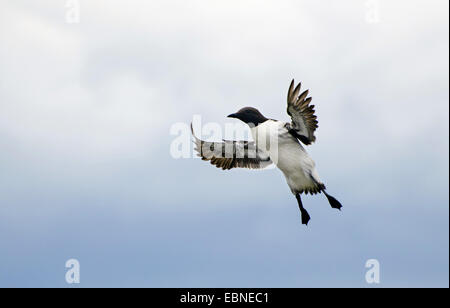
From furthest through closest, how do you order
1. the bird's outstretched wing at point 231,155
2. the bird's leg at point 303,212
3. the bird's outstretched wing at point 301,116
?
1. the bird's outstretched wing at point 231,155
2. the bird's leg at point 303,212
3. the bird's outstretched wing at point 301,116

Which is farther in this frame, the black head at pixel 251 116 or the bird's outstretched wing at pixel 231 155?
the bird's outstretched wing at pixel 231 155

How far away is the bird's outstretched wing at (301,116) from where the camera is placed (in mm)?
14734

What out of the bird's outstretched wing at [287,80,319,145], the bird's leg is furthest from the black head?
the bird's leg

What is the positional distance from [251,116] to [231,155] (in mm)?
1969

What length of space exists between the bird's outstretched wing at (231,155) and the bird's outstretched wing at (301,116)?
6.93ft

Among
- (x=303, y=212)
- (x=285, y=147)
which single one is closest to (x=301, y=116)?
(x=285, y=147)

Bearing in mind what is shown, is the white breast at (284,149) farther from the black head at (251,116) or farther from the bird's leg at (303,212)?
the bird's leg at (303,212)

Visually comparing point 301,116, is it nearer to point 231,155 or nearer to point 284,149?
point 284,149

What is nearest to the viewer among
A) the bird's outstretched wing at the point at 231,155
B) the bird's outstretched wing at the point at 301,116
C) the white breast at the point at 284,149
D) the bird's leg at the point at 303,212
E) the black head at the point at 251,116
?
the bird's outstretched wing at the point at 301,116

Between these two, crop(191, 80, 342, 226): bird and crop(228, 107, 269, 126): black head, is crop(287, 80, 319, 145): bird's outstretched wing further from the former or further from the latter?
crop(228, 107, 269, 126): black head

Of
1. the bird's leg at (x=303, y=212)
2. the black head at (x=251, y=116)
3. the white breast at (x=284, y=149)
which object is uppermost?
the black head at (x=251, y=116)

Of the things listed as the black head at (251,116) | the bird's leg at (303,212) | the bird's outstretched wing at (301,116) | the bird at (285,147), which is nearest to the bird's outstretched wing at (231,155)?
the bird at (285,147)

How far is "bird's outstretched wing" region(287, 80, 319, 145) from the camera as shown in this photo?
14.7 metres
